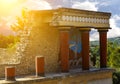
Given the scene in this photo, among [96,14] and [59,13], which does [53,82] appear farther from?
[96,14]

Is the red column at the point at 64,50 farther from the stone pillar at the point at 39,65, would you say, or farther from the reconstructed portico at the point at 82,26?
the stone pillar at the point at 39,65

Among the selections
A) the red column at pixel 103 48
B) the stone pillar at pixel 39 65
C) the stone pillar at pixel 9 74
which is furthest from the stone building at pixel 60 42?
the stone pillar at pixel 9 74

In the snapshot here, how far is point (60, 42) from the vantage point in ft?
46.0

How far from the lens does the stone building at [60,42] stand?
13.7 meters

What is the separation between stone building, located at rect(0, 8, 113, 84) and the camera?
45.0 feet

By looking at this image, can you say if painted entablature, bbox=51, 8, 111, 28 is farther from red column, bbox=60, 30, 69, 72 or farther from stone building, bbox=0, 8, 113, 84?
red column, bbox=60, 30, 69, 72

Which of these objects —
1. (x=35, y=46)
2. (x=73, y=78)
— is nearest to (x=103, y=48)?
(x=73, y=78)

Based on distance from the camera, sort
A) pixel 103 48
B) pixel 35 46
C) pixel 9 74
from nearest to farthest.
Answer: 1. pixel 9 74
2. pixel 35 46
3. pixel 103 48

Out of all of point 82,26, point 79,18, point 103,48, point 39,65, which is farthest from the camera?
point 103,48

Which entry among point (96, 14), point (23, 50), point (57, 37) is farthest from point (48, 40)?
point (96, 14)

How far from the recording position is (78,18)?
14539 mm

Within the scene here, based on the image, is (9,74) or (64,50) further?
(64,50)

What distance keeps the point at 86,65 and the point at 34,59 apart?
2421 millimetres

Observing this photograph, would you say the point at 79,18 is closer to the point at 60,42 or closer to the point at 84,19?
the point at 84,19
